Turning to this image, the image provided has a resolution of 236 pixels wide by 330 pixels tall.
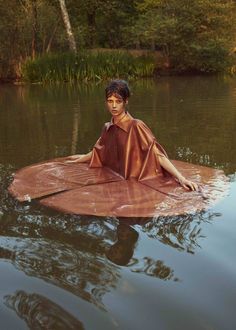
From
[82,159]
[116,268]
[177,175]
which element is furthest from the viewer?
[82,159]

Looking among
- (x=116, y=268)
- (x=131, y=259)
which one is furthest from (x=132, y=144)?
(x=116, y=268)

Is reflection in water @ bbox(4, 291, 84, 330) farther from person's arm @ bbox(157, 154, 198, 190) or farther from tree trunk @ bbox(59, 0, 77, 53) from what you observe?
tree trunk @ bbox(59, 0, 77, 53)

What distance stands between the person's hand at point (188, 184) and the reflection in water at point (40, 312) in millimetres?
2174

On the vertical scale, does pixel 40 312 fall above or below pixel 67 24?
below

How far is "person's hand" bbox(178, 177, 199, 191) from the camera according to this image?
4672 mm

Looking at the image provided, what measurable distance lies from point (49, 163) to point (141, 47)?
19492 mm

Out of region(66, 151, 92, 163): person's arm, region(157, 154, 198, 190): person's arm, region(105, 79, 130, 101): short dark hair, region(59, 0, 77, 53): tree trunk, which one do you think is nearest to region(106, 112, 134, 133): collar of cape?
region(105, 79, 130, 101): short dark hair

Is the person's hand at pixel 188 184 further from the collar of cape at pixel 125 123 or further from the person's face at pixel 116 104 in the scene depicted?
the person's face at pixel 116 104

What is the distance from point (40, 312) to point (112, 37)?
23.1 m

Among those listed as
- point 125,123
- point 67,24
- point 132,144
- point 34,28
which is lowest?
point 132,144

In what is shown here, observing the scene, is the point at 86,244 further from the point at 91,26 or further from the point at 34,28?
the point at 91,26

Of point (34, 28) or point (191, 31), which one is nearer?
point (34, 28)

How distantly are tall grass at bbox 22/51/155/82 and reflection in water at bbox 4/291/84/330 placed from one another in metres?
15.8

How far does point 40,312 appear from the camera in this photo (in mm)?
2719
